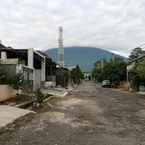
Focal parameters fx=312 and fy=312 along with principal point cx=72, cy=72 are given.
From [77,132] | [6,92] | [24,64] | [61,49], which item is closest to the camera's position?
[77,132]

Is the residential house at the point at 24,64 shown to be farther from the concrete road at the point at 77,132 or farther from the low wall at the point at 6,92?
the concrete road at the point at 77,132

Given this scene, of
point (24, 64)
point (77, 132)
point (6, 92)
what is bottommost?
point (77, 132)

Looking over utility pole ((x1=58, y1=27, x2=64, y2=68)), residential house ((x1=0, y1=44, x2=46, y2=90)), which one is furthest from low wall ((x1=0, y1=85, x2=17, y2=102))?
utility pole ((x1=58, y1=27, x2=64, y2=68))

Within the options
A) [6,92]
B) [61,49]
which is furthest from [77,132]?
[61,49]

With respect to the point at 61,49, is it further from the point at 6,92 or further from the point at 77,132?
the point at 77,132

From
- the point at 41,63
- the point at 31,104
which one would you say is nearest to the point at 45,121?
the point at 31,104

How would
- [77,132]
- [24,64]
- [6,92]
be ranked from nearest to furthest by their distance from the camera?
[77,132] < [6,92] < [24,64]

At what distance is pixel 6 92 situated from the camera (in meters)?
21.6

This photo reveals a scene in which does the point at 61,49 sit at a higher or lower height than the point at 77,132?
higher

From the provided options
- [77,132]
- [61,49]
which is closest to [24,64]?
[77,132]

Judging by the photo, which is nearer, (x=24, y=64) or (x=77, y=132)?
(x=77, y=132)

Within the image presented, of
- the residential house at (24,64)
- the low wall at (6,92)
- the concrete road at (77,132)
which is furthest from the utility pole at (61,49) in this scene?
the concrete road at (77,132)

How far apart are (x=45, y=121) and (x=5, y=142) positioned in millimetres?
4609

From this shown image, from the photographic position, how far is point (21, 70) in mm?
26234
